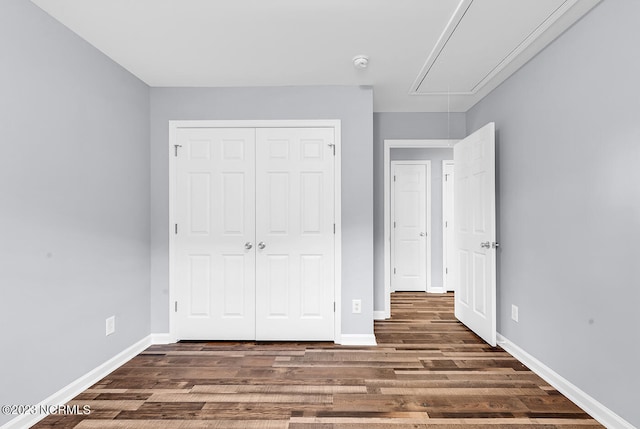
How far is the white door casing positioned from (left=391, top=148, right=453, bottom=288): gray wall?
0.15 feet

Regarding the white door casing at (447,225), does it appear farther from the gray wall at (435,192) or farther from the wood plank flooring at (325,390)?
the wood plank flooring at (325,390)

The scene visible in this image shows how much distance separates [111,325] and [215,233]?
1115mm

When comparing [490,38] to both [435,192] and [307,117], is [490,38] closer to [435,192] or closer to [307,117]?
[307,117]

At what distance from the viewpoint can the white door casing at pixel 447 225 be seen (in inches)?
223

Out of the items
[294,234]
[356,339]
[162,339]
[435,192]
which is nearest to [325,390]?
[356,339]

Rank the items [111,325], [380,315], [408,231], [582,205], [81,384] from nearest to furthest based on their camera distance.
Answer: [582,205] < [81,384] < [111,325] < [380,315] < [408,231]

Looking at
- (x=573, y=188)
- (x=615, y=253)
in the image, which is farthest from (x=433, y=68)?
(x=615, y=253)

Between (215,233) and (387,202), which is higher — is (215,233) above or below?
below

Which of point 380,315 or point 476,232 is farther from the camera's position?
point 380,315

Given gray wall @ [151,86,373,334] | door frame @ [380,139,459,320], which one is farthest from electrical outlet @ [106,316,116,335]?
door frame @ [380,139,459,320]

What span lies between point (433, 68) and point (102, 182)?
9.22 ft

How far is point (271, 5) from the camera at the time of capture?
2.14 meters

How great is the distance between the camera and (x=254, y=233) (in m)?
3.40

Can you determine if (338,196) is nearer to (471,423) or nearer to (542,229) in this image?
(542,229)
